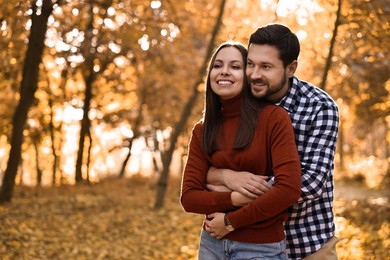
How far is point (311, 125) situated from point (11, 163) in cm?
902

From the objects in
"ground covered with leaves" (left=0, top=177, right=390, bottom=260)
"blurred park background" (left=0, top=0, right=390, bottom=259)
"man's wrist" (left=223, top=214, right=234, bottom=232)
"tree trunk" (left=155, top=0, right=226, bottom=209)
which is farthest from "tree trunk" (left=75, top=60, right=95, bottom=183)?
"man's wrist" (left=223, top=214, right=234, bottom=232)

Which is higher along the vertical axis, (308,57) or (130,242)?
(308,57)

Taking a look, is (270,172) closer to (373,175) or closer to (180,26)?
(180,26)

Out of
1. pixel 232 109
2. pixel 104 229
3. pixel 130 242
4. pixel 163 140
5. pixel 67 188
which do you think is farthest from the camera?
pixel 163 140

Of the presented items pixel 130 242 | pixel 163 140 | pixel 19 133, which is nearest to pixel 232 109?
pixel 130 242

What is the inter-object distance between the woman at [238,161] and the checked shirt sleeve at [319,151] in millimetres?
149

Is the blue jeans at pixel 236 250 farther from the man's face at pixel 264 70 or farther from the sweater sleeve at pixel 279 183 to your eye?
the man's face at pixel 264 70

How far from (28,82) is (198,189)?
825cm

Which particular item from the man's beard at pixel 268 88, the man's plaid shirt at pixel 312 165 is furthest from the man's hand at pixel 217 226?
the man's beard at pixel 268 88

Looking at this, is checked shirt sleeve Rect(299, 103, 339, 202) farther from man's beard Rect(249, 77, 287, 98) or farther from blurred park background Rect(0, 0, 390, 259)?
blurred park background Rect(0, 0, 390, 259)

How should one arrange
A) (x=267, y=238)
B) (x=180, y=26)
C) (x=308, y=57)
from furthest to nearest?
1. (x=308, y=57)
2. (x=180, y=26)
3. (x=267, y=238)

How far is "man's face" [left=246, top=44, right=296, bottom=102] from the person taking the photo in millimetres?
3084

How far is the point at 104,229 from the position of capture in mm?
10117

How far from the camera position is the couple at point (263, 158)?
290cm
